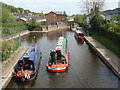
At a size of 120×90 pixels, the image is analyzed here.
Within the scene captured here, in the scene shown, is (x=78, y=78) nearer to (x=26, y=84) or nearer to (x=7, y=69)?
(x=26, y=84)

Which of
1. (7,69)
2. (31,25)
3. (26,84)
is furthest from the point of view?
(31,25)

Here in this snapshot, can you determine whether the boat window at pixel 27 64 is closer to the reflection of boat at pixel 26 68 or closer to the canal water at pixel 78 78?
the reflection of boat at pixel 26 68

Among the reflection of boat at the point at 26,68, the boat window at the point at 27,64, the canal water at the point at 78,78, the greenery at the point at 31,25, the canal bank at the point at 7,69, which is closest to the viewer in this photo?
the canal bank at the point at 7,69

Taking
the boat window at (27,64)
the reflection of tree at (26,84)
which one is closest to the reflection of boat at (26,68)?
the boat window at (27,64)

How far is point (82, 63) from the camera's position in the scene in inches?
899

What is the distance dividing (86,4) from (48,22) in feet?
109

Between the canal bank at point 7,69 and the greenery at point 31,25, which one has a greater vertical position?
the greenery at point 31,25

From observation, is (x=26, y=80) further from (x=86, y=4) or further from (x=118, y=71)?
(x=86, y=4)

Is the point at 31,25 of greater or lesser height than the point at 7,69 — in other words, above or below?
above

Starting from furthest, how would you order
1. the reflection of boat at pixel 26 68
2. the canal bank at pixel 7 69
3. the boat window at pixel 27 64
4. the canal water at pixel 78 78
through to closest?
the boat window at pixel 27 64, the reflection of boat at pixel 26 68, the canal water at pixel 78 78, the canal bank at pixel 7 69

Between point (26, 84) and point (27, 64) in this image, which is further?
point (27, 64)

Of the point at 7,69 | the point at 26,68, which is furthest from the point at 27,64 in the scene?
the point at 7,69

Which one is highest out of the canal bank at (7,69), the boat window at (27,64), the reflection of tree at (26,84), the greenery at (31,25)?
the greenery at (31,25)

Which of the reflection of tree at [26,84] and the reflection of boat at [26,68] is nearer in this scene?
the reflection of tree at [26,84]
